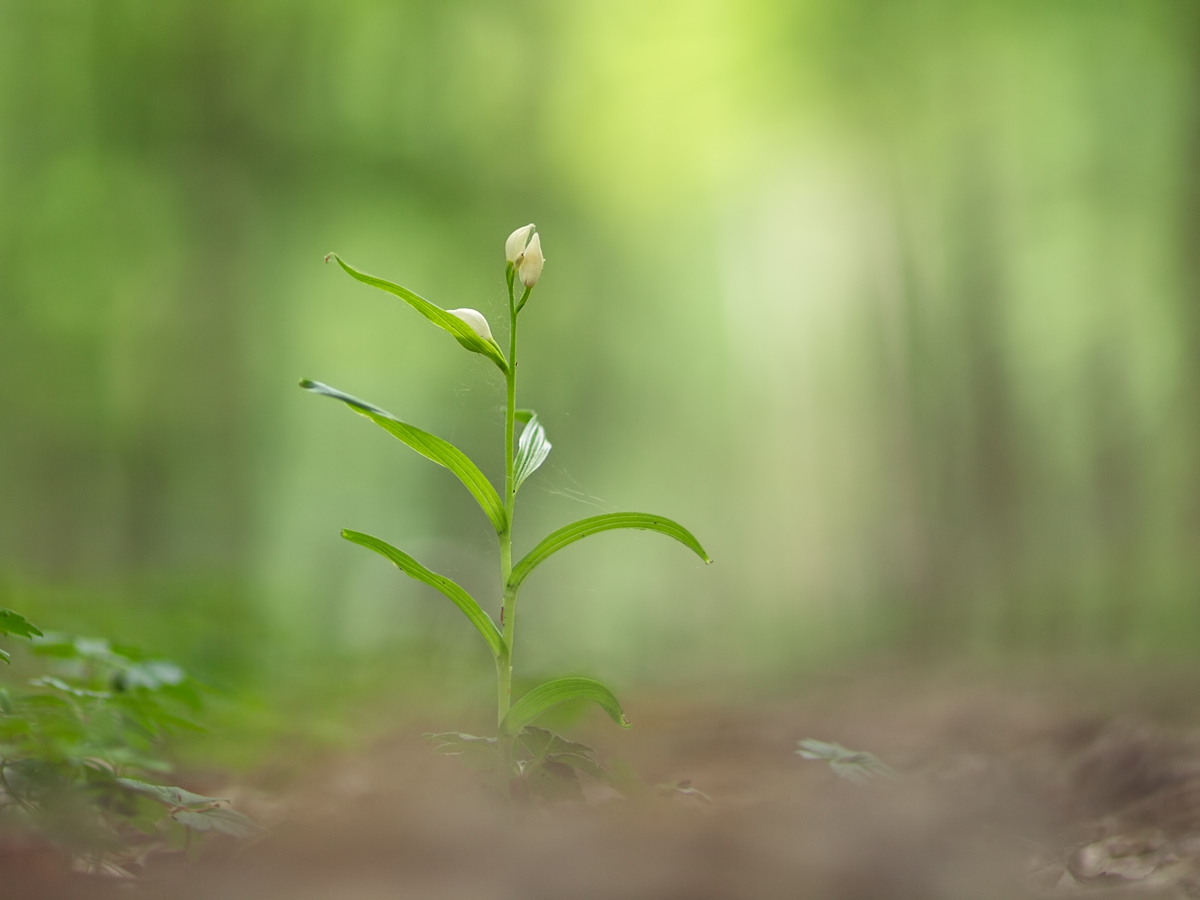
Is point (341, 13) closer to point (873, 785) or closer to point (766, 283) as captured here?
point (766, 283)

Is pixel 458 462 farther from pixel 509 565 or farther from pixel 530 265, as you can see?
pixel 530 265

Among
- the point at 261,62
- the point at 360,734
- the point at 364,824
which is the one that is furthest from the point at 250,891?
the point at 261,62

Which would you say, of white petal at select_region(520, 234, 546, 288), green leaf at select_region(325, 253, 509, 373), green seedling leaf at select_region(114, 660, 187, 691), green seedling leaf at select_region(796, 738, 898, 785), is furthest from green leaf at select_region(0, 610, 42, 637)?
green seedling leaf at select_region(796, 738, 898, 785)

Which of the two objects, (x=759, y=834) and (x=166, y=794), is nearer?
(x=759, y=834)

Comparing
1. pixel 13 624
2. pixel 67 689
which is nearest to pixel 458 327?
pixel 13 624

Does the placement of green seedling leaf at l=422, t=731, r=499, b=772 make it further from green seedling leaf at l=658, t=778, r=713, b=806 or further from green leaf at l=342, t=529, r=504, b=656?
green seedling leaf at l=658, t=778, r=713, b=806

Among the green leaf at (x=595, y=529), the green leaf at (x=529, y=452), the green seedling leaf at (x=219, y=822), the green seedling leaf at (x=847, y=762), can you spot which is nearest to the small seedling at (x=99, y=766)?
the green seedling leaf at (x=219, y=822)

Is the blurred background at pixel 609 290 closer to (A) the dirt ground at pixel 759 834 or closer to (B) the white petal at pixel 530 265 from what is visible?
(A) the dirt ground at pixel 759 834
